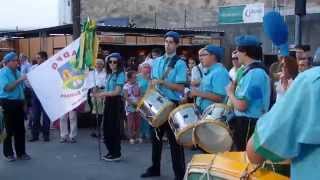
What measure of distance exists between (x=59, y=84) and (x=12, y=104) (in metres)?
0.92

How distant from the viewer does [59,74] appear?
9383mm

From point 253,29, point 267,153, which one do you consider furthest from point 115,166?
point 253,29

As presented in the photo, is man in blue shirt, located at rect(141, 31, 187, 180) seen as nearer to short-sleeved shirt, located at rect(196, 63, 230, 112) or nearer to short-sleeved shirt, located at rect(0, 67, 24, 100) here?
short-sleeved shirt, located at rect(196, 63, 230, 112)

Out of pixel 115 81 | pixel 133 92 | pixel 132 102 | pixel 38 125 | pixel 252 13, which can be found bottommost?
pixel 38 125

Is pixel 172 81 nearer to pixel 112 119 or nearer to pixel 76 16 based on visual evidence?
pixel 112 119

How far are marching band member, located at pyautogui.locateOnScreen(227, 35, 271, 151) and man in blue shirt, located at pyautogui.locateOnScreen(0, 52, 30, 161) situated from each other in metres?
4.55

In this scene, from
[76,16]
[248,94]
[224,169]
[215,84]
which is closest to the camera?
[224,169]

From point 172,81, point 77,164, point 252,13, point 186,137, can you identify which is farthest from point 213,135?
point 252,13

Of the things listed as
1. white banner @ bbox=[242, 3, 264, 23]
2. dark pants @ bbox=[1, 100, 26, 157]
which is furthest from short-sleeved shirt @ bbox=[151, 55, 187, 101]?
white banner @ bbox=[242, 3, 264, 23]

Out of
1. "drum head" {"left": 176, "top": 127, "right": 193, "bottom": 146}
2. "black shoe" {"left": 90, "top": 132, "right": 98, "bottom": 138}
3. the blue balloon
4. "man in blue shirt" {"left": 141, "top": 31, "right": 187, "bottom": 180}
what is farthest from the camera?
"black shoe" {"left": 90, "top": 132, "right": 98, "bottom": 138}

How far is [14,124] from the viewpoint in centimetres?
889

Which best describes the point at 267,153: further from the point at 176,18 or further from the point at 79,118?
the point at 176,18

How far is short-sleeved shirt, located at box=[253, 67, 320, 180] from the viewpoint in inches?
75.1

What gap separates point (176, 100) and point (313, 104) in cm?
490
